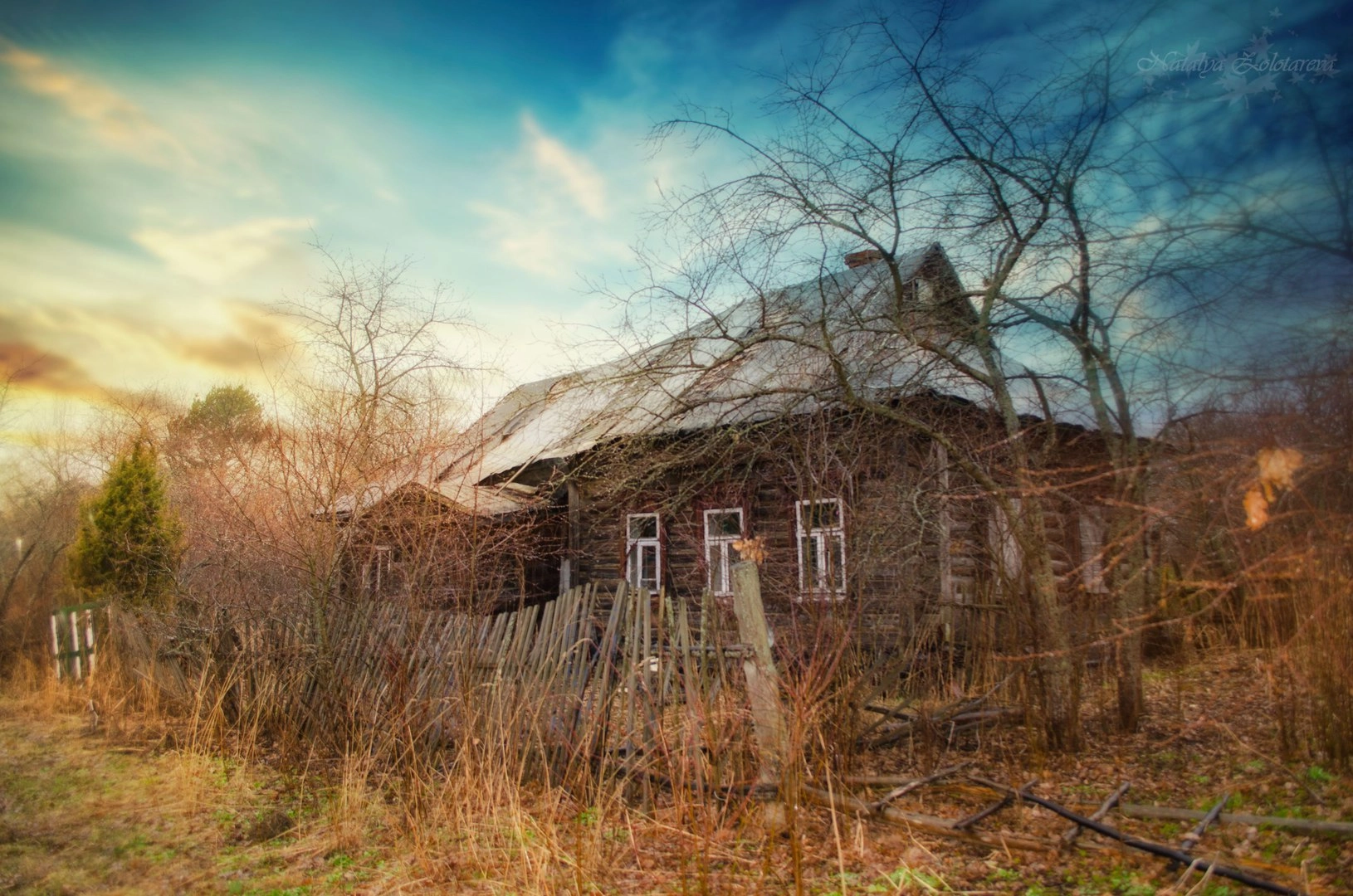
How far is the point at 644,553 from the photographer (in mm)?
13633

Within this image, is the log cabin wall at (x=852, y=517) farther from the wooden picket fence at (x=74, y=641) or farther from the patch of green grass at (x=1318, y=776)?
the wooden picket fence at (x=74, y=641)

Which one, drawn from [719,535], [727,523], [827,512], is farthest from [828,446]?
[727,523]

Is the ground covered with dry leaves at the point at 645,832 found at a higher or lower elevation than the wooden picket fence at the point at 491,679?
lower

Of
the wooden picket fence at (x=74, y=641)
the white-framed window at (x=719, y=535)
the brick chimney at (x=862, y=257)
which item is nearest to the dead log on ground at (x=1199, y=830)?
the brick chimney at (x=862, y=257)

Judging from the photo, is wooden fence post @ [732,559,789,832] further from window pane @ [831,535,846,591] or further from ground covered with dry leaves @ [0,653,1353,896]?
window pane @ [831,535,846,591]

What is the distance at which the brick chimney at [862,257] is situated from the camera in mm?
6953

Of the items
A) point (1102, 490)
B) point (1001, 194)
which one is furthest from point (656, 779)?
point (1102, 490)

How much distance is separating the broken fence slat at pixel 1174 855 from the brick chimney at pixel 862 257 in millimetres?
4221

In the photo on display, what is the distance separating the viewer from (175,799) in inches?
231

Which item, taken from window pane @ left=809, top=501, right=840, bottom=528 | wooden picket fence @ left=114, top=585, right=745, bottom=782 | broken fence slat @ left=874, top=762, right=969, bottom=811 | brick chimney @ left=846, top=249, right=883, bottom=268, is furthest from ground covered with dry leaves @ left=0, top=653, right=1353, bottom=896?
brick chimney @ left=846, top=249, right=883, bottom=268

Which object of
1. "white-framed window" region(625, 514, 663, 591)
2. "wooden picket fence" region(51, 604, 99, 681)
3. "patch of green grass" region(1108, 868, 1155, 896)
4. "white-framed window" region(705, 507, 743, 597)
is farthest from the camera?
"white-framed window" region(625, 514, 663, 591)

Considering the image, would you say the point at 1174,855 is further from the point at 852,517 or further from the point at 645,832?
the point at 852,517

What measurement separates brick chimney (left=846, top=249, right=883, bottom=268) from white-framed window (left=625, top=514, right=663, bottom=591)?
21.2 feet

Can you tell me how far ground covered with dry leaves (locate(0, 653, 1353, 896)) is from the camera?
390cm
